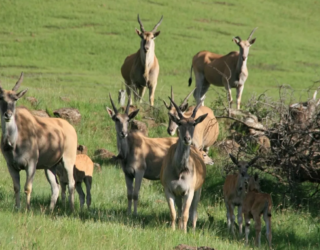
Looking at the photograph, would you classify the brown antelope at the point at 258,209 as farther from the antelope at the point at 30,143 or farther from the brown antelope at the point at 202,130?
the brown antelope at the point at 202,130

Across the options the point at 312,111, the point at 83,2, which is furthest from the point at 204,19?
the point at 312,111

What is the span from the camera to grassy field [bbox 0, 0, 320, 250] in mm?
8281

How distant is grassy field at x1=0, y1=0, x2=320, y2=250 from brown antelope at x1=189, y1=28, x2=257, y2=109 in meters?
2.13

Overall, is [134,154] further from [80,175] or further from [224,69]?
[224,69]

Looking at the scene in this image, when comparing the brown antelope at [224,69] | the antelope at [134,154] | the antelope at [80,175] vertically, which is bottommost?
the antelope at [80,175]

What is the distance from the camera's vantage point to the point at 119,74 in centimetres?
3145

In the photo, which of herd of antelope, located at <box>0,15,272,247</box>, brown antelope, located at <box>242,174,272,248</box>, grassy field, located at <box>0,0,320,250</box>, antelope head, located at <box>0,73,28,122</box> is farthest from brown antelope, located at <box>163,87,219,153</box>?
antelope head, located at <box>0,73,28,122</box>

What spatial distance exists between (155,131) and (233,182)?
5565 millimetres

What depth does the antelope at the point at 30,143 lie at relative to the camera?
950 cm

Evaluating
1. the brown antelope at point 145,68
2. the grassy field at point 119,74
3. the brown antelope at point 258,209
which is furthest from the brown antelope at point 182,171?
the brown antelope at point 145,68

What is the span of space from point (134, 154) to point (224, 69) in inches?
302

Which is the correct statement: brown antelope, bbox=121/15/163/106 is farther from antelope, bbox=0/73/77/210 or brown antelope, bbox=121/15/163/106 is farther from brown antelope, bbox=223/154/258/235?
brown antelope, bbox=223/154/258/235

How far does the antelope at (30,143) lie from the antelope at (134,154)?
811 millimetres

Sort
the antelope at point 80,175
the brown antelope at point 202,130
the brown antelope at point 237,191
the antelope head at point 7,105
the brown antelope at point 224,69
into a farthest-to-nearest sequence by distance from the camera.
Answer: the brown antelope at point 224,69 → the brown antelope at point 202,130 → the antelope at point 80,175 → the brown antelope at point 237,191 → the antelope head at point 7,105
